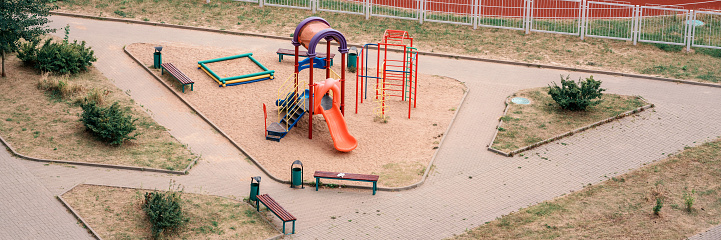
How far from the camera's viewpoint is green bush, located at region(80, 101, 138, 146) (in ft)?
77.5

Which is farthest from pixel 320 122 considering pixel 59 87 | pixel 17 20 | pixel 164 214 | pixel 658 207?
pixel 658 207

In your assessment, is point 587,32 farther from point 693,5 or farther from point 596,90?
point 693,5

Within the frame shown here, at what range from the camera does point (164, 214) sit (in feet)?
62.5

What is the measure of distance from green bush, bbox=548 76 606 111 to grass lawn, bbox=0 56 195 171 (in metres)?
11.5

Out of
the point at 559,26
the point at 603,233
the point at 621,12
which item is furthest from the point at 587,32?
the point at 603,233

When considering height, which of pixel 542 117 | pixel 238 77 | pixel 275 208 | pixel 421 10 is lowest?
pixel 275 208

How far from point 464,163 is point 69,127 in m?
11.3

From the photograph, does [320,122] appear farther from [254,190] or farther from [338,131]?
[254,190]

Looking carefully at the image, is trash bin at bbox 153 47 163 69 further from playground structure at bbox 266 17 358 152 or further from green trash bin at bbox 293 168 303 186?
green trash bin at bbox 293 168 303 186

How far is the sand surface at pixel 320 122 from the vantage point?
23688 millimetres

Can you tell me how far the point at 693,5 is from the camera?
40.3 meters

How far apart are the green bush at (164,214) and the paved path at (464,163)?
2208 mm

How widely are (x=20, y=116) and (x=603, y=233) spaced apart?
1660 centimetres

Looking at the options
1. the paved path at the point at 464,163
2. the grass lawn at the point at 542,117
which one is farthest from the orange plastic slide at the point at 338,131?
the grass lawn at the point at 542,117
